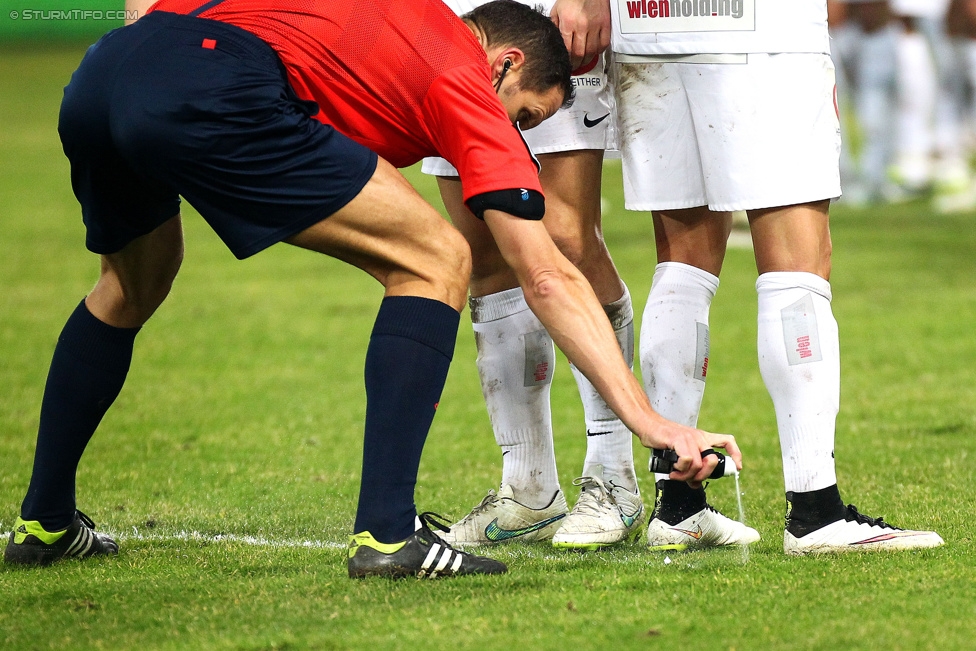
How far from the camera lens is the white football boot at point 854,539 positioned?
117 inches

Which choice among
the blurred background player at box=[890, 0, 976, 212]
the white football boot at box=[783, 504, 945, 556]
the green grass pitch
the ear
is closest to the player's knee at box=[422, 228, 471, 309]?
the ear

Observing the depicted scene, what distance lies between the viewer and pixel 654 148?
10.8ft

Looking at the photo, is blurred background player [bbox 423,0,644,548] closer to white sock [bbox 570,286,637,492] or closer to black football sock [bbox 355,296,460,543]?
white sock [bbox 570,286,637,492]

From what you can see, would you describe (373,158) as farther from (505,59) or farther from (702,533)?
(702,533)

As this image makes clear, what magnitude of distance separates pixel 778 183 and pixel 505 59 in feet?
2.33

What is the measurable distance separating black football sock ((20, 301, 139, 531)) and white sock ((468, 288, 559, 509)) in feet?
3.25

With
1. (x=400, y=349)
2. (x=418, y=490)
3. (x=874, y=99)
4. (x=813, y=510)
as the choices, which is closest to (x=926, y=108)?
(x=874, y=99)

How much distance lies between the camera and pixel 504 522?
3416 mm

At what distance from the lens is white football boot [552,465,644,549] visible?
328 cm

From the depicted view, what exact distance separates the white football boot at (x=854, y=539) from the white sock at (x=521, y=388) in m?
0.75

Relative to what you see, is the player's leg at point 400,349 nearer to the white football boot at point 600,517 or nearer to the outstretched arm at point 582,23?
the white football boot at point 600,517

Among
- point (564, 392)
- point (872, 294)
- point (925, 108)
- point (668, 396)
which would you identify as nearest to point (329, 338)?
point (564, 392)

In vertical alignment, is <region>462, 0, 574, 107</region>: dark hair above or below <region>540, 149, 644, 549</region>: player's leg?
above

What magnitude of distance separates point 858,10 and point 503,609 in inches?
492
